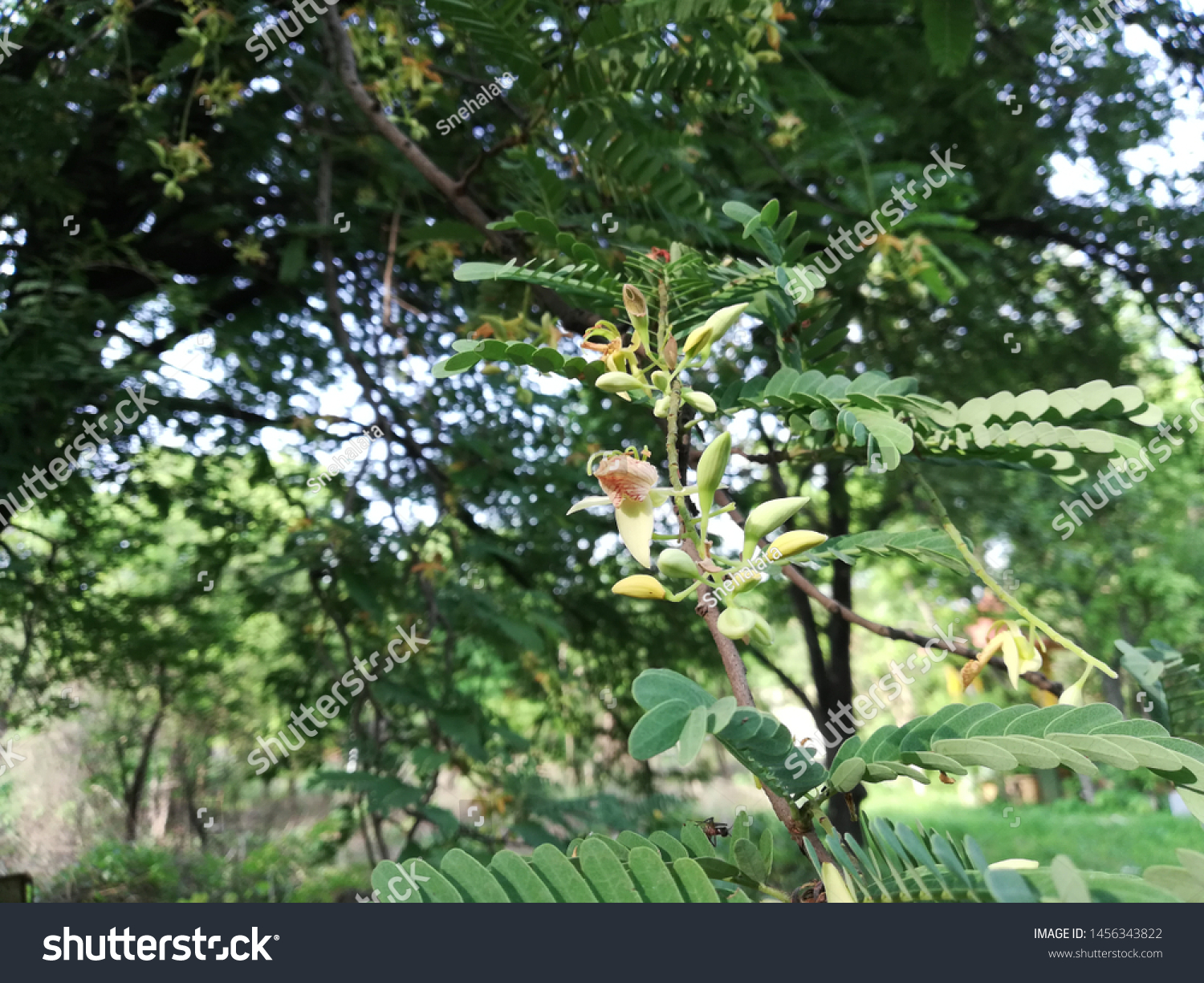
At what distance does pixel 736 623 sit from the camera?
0.47 meters

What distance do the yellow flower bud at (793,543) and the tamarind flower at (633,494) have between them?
2.9 inches

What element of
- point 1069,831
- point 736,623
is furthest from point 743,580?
point 1069,831

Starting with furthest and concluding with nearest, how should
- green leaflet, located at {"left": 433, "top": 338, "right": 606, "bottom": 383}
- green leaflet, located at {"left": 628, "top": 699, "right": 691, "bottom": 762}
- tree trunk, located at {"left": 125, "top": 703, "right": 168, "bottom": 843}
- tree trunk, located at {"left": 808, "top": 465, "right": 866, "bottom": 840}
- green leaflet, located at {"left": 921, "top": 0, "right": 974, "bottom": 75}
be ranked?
tree trunk, located at {"left": 125, "top": 703, "right": 168, "bottom": 843} < tree trunk, located at {"left": 808, "top": 465, "right": 866, "bottom": 840} < green leaflet, located at {"left": 921, "top": 0, "right": 974, "bottom": 75} < green leaflet, located at {"left": 433, "top": 338, "right": 606, "bottom": 383} < green leaflet, located at {"left": 628, "top": 699, "right": 691, "bottom": 762}

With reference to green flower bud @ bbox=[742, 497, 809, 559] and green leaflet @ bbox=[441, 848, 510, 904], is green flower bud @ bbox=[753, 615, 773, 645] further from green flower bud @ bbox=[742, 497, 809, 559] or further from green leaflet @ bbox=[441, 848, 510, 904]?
green leaflet @ bbox=[441, 848, 510, 904]

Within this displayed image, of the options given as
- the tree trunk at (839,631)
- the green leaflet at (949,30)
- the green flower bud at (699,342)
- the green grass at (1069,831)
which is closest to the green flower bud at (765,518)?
the green flower bud at (699,342)

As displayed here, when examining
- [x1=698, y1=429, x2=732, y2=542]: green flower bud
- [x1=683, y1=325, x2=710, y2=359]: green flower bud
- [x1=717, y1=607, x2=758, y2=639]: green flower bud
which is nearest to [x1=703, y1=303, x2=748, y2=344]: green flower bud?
[x1=683, y1=325, x2=710, y2=359]: green flower bud

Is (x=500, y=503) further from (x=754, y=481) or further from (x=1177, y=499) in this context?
(x=1177, y=499)

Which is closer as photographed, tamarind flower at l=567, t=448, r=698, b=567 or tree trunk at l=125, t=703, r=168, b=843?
tamarind flower at l=567, t=448, r=698, b=567

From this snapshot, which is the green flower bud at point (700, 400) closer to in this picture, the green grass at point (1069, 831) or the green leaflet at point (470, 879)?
the green leaflet at point (470, 879)

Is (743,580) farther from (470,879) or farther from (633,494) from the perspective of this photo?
(470,879)

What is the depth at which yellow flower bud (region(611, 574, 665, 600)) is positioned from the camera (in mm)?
528

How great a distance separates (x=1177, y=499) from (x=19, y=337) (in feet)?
29.5
